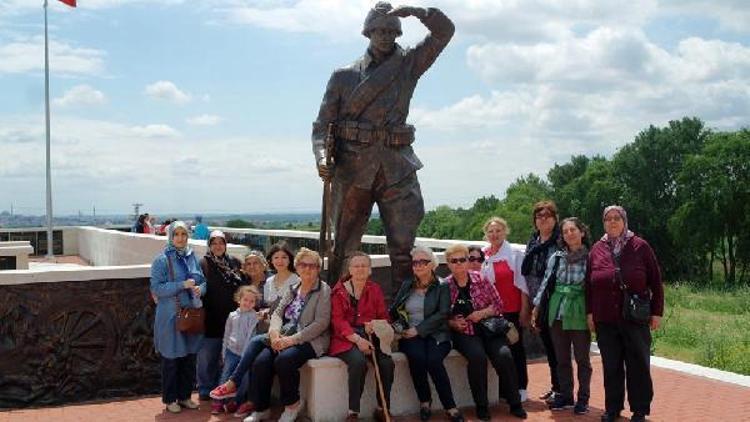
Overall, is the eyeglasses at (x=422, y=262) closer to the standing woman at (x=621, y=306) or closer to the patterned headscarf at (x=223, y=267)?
the standing woman at (x=621, y=306)

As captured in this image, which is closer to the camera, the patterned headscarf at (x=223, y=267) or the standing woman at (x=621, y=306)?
the standing woman at (x=621, y=306)

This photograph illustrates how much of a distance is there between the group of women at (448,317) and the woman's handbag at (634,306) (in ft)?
0.05

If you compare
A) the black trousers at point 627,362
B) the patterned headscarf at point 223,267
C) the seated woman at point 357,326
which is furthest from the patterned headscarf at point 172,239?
the black trousers at point 627,362

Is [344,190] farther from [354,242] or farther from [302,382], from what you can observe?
[302,382]

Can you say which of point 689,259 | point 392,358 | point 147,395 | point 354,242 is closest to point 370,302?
point 392,358

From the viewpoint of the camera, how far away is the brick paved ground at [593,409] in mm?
6703

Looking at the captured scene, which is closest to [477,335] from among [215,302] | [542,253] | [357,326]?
[542,253]

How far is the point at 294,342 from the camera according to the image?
636 cm

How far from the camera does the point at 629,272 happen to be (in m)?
6.17

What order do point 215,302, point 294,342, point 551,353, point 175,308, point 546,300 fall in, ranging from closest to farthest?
point 294,342 < point 546,300 < point 175,308 < point 551,353 < point 215,302

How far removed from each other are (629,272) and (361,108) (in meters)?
2.51

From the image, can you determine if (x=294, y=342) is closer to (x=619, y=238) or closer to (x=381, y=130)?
(x=381, y=130)

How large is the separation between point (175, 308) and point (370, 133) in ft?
7.13

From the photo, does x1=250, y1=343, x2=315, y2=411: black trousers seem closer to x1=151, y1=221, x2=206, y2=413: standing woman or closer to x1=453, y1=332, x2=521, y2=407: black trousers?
x1=151, y1=221, x2=206, y2=413: standing woman
